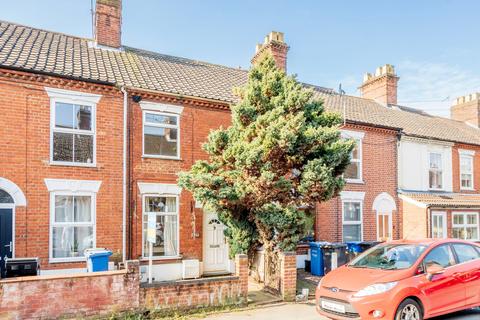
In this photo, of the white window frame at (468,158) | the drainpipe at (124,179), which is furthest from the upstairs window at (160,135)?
the white window frame at (468,158)

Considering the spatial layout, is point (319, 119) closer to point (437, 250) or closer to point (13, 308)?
point (437, 250)

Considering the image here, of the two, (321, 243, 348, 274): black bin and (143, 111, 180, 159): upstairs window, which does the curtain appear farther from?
(321, 243, 348, 274): black bin

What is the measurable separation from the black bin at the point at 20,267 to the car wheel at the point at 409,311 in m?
7.53

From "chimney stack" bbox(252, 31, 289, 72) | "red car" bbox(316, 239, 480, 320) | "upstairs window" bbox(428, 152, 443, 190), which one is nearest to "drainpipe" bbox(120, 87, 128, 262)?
"red car" bbox(316, 239, 480, 320)

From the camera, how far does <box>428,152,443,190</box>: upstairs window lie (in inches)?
725

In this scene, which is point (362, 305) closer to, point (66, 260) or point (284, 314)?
point (284, 314)

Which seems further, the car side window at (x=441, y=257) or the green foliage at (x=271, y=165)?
the green foliage at (x=271, y=165)

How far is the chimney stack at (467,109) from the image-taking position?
956 inches

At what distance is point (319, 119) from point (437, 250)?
14.7ft

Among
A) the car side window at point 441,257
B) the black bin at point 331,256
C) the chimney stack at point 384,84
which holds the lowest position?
the black bin at point 331,256

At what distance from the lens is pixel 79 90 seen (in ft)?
36.1

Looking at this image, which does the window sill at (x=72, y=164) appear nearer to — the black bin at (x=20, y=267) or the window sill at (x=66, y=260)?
the window sill at (x=66, y=260)

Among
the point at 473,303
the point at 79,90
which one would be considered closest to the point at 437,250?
the point at 473,303

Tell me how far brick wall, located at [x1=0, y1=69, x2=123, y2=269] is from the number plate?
6.48 meters
